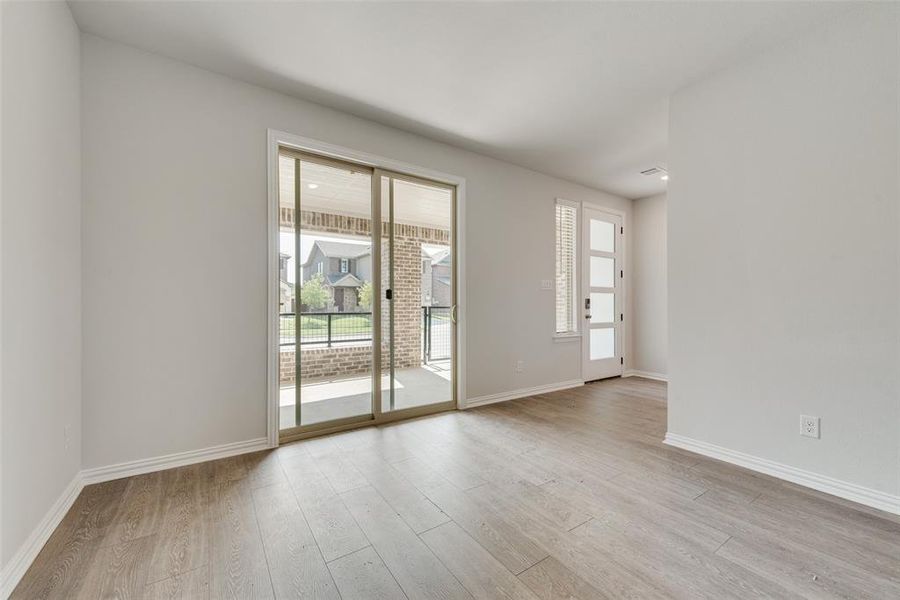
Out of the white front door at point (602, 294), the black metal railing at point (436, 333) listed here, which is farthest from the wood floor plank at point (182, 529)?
the white front door at point (602, 294)

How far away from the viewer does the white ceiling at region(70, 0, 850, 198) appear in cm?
199

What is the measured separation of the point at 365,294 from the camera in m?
3.24

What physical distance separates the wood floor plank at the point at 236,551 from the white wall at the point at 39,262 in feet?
2.27

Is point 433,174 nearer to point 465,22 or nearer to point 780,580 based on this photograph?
point 465,22

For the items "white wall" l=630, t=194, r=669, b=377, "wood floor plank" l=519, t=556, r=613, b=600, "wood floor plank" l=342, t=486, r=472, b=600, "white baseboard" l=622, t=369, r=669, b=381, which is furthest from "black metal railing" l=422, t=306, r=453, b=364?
"white wall" l=630, t=194, r=669, b=377

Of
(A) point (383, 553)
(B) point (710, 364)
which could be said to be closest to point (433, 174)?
(B) point (710, 364)

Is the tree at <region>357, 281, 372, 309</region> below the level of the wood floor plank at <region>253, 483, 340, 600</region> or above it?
above

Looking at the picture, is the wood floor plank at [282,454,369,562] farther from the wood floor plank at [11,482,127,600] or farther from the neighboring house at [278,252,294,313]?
the neighboring house at [278,252,294,313]

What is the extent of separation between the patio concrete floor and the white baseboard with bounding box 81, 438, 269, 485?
0.93 feet

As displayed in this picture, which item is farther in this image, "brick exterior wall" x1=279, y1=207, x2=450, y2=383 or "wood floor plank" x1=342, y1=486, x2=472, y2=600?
"brick exterior wall" x1=279, y1=207, x2=450, y2=383

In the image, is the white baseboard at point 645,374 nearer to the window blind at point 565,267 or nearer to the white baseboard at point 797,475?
the window blind at point 565,267

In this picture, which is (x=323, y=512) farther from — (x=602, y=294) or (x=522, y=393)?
(x=602, y=294)

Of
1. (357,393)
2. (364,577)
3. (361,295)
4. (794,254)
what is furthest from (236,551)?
(794,254)

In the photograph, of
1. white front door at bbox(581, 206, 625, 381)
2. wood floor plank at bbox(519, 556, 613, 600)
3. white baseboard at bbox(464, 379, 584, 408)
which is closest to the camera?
wood floor plank at bbox(519, 556, 613, 600)
